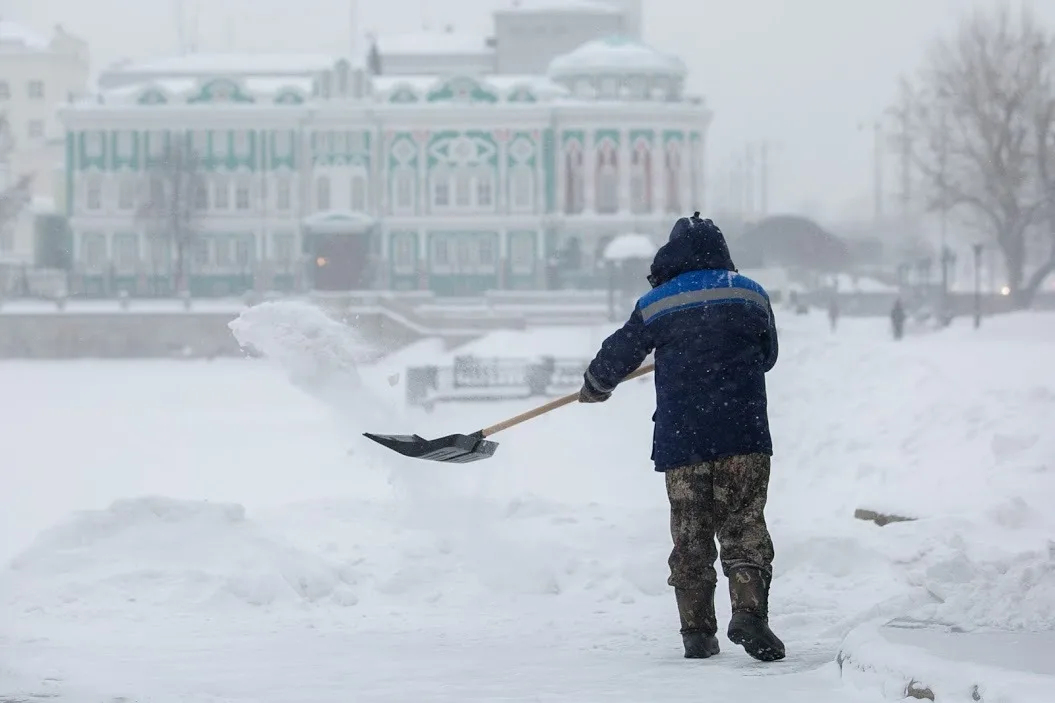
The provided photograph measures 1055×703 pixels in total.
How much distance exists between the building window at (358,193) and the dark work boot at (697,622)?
66064 mm

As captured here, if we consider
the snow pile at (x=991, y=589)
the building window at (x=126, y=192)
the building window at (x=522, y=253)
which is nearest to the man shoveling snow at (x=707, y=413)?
the snow pile at (x=991, y=589)

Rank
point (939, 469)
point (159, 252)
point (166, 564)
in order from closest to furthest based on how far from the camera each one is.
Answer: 1. point (166, 564)
2. point (939, 469)
3. point (159, 252)

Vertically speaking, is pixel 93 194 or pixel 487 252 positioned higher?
pixel 93 194

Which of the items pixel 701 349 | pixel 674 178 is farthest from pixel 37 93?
pixel 701 349

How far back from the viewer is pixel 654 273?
573 centimetres

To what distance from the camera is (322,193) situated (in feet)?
234

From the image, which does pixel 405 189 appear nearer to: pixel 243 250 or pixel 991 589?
pixel 243 250

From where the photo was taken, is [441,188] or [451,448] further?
[441,188]

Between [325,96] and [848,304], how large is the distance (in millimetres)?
24161

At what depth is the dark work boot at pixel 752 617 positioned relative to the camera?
18.1ft

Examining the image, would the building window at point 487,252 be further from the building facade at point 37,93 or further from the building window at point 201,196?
the building facade at point 37,93

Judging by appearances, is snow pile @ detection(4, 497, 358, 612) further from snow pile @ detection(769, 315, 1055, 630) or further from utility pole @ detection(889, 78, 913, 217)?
utility pole @ detection(889, 78, 913, 217)

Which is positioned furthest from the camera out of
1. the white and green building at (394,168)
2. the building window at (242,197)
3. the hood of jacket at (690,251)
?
the building window at (242,197)

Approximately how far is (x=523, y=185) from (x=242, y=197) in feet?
38.6
